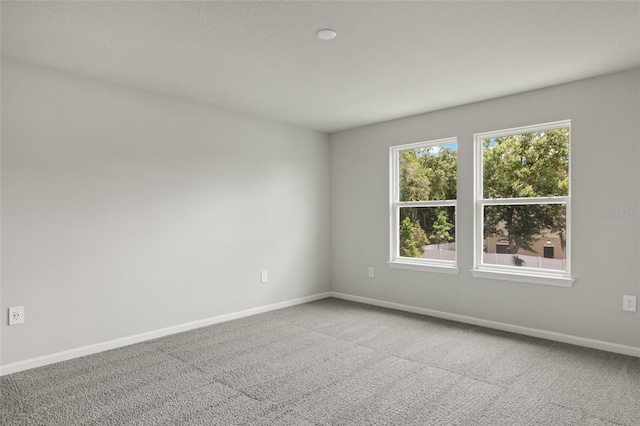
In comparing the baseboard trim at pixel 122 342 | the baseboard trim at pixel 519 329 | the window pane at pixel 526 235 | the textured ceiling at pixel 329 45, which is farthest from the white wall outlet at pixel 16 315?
the window pane at pixel 526 235

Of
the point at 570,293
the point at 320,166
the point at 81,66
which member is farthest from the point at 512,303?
the point at 81,66

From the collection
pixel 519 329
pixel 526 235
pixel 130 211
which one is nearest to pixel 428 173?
pixel 526 235

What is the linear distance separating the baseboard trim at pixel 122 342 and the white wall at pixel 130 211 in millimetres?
46

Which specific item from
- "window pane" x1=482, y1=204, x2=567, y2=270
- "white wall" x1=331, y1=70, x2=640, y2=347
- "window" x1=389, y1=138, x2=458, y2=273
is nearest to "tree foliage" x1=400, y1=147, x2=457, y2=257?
"window" x1=389, y1=138, x2=458, y2=273

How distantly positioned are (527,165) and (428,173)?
1101 millimetres

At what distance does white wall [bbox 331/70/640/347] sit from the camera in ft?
10.7

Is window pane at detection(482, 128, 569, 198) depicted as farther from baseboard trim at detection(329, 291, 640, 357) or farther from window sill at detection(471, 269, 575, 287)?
baseboard trim at detection(329, 291, 640, 357)

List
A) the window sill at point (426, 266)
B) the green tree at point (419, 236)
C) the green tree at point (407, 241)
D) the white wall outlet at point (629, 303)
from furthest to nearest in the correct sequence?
the green tree at point (407, 241) → the green tree at point (419, 236) → the window sill at point (426, 266) → the white wall outlet at point (629, 303)

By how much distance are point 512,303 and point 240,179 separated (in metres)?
3.13

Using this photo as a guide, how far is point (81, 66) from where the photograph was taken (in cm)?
314

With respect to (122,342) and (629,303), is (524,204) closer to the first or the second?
(629,303)

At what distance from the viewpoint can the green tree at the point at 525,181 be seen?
3709 mm

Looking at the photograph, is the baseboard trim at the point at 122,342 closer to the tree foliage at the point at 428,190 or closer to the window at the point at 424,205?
the window at the point at 424,205

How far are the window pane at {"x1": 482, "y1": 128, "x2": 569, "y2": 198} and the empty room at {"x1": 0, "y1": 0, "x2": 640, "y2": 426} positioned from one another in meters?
0.02
